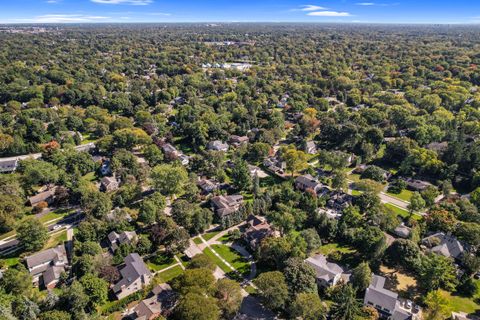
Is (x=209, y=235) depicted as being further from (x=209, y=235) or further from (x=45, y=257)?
(x=45, y=257)

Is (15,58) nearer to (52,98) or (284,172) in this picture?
(52,98)

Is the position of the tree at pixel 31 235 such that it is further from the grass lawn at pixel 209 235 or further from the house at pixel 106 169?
the grass lawn at pixel 209 235

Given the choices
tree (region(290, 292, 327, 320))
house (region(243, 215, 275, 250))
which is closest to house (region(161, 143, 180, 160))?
house (region(243, 215, 275, 250))

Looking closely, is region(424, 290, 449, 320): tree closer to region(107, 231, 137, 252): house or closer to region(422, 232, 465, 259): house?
region(422, 232, 465, 259): house

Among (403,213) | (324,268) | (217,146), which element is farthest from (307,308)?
(217,146)

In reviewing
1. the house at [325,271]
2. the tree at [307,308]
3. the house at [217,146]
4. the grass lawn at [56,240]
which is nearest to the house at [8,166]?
the grass lawn at [56,240]

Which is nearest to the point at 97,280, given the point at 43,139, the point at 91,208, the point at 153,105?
the point at 91,208
